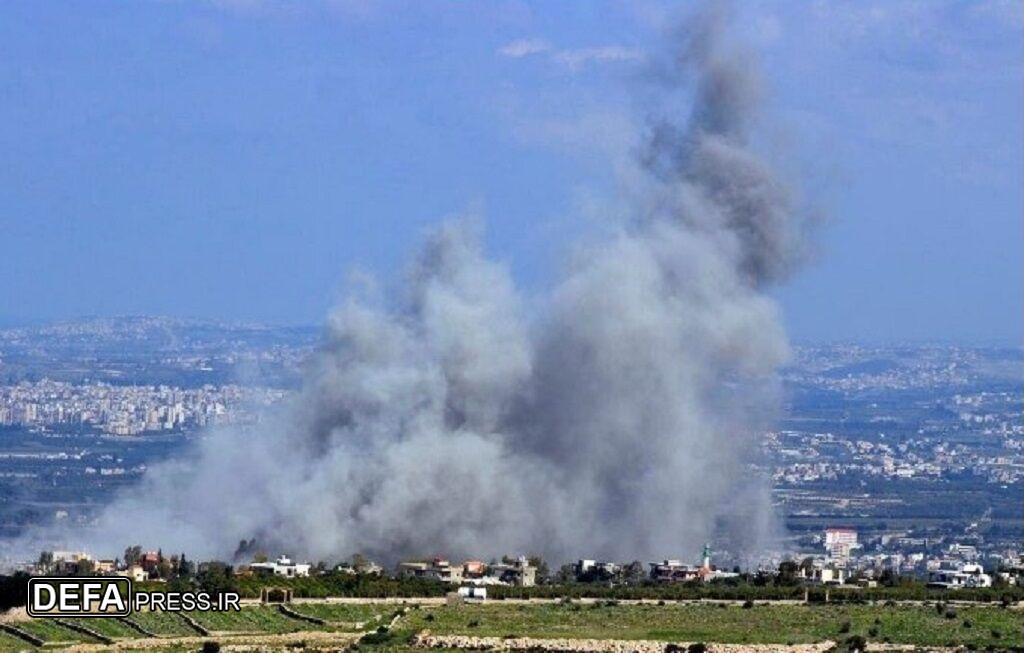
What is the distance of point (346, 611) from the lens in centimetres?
3728

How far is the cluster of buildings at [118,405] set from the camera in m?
91.5

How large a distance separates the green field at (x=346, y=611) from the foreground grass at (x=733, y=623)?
0.52 meters

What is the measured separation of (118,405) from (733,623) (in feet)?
207

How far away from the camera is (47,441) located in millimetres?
88750

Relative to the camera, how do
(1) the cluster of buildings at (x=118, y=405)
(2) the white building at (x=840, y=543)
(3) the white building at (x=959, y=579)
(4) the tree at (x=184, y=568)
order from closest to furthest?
(4) the tree at (x=184, y=568) → (3) the white building at (x=959, y=579) → (2) the white building at (x=840, y=543) → (1) the cluster of buildings at (x=118, y=405)

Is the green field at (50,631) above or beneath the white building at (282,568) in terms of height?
beneath

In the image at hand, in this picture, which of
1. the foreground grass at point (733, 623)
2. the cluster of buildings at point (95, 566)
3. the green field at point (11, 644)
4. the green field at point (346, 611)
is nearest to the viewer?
the green field at point (11, 644)

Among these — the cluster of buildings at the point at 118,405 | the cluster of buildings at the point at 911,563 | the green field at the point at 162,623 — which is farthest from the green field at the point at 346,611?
the cluster of buildings at the point at 118,405

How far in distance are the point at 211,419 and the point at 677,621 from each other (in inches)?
1968

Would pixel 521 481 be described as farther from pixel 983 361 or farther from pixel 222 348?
pixel 983 361

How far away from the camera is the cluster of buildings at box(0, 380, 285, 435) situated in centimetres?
9150

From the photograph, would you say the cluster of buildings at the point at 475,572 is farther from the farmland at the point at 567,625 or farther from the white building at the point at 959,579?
the white building at the point at 959,579

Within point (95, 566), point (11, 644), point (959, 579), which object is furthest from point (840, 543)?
point (11, 644)

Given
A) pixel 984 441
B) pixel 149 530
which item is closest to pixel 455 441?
pixel 149 530
